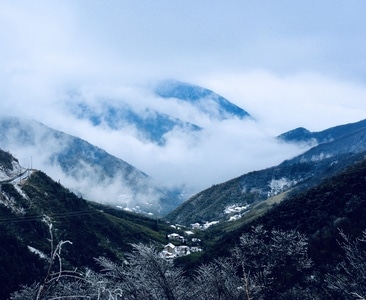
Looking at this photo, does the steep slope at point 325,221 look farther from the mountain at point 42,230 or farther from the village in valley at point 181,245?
the village in valley at point 181,245

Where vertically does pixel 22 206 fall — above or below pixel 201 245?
above

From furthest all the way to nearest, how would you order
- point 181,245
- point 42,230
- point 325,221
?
point 181,245, point 42,230, point 325,221

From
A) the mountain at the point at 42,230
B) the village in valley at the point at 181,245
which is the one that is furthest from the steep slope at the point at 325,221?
the village in valley at the point at 181,245

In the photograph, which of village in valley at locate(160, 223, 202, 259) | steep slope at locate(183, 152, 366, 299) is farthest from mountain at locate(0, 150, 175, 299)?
steep slope at locate(183, 152, 366, 299)

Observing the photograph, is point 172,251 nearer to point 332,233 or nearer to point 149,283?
point 332,233

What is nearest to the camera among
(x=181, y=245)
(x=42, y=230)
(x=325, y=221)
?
(x=325, y=221)

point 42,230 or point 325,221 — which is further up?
point 42,230

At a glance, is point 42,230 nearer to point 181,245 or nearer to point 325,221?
point 181,245

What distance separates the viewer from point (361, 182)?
74.9 meters

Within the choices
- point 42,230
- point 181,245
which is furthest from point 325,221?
point 181,245

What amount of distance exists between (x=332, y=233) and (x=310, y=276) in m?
14.0

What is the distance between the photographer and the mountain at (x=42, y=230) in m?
84.5

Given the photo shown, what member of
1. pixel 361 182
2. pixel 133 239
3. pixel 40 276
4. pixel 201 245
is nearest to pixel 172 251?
pixel 133 239

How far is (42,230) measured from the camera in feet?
351
